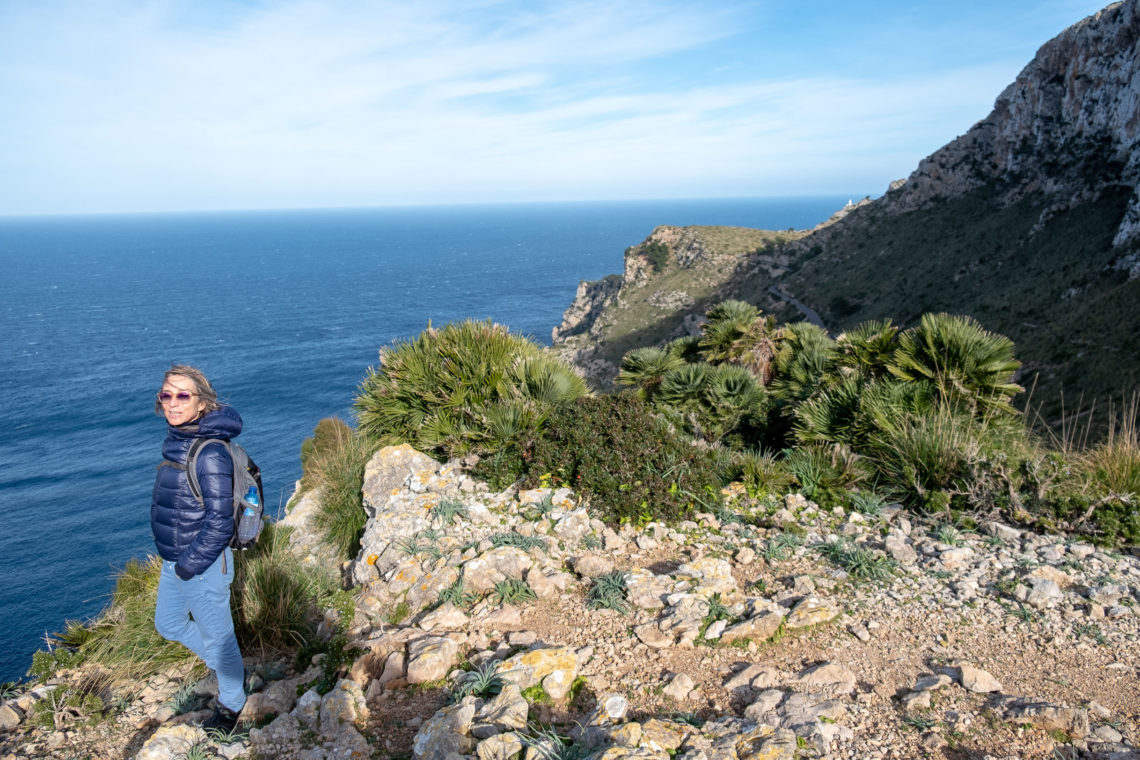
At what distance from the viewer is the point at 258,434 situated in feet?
160

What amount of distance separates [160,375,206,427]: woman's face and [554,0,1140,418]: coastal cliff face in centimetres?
3148

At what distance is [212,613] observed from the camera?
3.88 metres

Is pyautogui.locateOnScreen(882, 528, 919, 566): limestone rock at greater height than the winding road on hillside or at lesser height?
greater

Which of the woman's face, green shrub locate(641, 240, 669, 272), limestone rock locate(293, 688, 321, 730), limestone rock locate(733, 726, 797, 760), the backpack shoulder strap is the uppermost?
green shrub locate(641, 240, 669, 272)

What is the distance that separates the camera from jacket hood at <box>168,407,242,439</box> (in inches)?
147

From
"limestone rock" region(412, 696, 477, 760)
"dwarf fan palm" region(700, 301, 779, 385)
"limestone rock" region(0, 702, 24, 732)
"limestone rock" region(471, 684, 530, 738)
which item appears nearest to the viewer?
"limestone rock" region(412, 696, 477, 760)

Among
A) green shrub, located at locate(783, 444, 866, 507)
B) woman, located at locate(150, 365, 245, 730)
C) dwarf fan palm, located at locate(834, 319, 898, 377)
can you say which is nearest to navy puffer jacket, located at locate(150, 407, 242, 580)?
woman, located at locate(150, 365, 245, 730)

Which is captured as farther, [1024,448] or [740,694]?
[1024,448]

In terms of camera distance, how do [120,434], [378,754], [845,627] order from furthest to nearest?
[120,434]
[845,627]
[378,754]

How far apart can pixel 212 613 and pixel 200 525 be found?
0.57m

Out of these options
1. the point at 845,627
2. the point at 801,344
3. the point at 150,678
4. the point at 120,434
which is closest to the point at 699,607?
the point at 845,627

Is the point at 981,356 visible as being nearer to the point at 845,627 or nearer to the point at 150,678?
the point at 845,627

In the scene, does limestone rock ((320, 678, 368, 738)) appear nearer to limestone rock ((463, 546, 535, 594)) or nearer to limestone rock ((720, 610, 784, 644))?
limestone rock ((463, 546, 535, 594))

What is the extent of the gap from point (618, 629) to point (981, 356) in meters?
5.69
